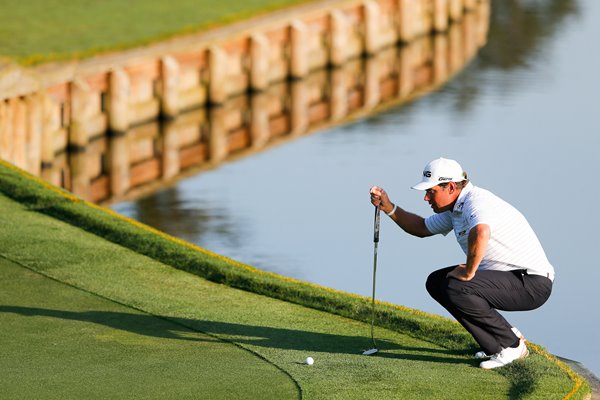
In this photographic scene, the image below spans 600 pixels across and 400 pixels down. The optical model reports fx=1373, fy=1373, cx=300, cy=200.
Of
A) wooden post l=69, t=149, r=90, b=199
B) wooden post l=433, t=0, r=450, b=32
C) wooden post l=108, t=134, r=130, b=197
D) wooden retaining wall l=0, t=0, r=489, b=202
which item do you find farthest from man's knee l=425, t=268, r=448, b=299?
wooden post l=433, t=0, r=450, b=32

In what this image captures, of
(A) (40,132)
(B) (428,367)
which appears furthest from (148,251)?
(A) (40,132)

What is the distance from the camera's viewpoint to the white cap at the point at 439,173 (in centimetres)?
958

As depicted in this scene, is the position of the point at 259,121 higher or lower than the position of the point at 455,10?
higher

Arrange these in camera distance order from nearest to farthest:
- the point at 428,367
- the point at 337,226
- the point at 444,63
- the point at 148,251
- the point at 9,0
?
the point at 428,367 < the point at 148,251 < the point at 337,226 < the point at 9,0 < the point at 444,63

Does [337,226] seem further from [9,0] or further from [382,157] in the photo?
[9,0]

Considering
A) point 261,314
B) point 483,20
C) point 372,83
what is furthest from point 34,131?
point 483,20

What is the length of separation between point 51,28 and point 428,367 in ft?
68.4

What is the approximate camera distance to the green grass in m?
27.0

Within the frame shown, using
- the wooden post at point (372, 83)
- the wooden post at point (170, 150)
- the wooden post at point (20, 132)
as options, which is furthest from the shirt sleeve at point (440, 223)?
the wooden post at point (372, 83)

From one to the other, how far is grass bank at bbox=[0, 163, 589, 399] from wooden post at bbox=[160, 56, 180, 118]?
38.8 feet

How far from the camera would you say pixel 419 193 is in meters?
22.3

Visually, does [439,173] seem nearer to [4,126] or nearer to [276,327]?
[276,327]

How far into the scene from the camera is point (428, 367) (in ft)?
32.1

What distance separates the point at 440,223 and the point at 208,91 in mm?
19178
